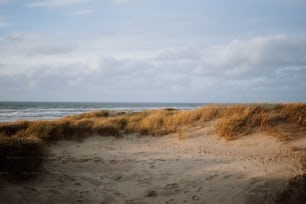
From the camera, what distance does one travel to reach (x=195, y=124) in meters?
14.1

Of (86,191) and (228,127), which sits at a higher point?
(228,127)

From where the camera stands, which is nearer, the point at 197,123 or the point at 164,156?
the point at 164,156

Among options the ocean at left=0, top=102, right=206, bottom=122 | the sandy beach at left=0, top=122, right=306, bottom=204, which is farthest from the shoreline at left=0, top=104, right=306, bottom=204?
the ocean at left=0, top=102, right=206, bottom=122

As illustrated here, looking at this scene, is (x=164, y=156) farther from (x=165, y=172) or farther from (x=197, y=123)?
(x=197, y=123)

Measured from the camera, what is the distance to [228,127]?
12.5m

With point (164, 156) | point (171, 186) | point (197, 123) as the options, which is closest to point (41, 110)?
point (197, 123)

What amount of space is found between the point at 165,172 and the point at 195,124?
5.61m

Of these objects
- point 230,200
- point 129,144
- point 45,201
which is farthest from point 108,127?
point 230,200

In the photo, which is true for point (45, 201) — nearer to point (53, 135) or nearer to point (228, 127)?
point (53, 135)

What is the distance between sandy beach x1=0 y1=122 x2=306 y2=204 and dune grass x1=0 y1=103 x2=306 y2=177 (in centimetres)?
52

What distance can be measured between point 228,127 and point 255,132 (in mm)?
1011

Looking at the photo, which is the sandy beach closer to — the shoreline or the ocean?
the shoreline

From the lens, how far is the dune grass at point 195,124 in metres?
12.0

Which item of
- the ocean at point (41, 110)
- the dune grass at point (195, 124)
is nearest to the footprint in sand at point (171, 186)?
the dune grass at point (195, 124)
